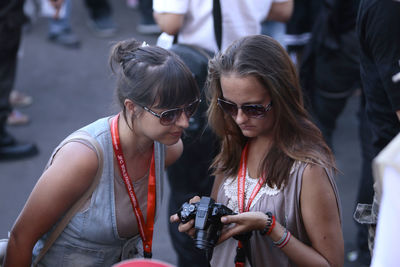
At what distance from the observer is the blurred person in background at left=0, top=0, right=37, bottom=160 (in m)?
4.67

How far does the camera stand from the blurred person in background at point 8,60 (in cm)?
467

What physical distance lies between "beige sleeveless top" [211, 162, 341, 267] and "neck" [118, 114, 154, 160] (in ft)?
1.30

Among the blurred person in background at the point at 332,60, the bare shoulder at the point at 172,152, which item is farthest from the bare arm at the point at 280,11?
the bare shoulder at the point at 172,152

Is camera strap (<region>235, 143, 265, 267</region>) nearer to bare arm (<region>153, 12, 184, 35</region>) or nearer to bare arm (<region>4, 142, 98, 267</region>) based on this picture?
bare arm (<region>4, 142, 98, 267</region>)

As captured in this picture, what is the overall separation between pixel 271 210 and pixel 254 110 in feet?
1.29

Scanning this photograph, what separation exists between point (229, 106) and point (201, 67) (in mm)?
846

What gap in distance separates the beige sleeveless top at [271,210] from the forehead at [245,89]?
11.7 inches

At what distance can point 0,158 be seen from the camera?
499cm

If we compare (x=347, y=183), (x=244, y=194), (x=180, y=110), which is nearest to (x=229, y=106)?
(x=180, y=110)

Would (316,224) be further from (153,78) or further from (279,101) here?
(153,78)

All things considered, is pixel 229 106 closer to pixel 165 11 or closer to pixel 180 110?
pixel 180 110

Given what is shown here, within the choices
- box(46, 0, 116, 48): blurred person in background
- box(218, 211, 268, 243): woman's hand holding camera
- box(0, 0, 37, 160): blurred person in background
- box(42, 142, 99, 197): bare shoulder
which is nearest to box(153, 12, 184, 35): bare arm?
box(42, 142, 99, 197): bare shoulder

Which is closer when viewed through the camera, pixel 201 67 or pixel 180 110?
pixel 180 110

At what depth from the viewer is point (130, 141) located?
228cm
